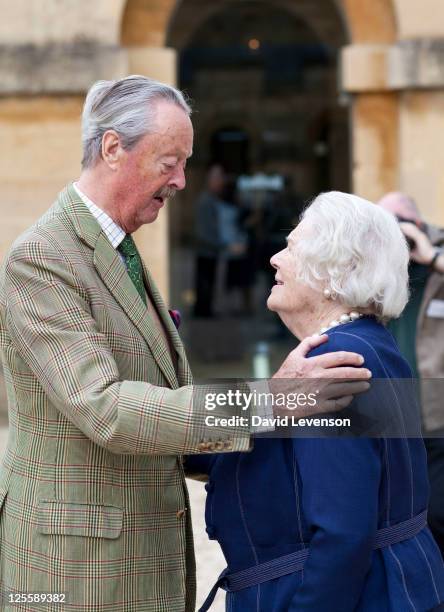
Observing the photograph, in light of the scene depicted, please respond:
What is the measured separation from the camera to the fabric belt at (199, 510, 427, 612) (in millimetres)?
2422

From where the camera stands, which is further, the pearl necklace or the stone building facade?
the stone building facade

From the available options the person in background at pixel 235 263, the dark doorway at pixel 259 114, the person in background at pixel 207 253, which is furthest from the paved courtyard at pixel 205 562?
the dark doorway at pixel 259 114

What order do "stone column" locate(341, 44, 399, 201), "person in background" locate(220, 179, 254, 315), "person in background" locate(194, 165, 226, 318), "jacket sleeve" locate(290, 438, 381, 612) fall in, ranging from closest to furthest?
"jacket sleeve" locate(290, 438, 381, 612) → "stone column" locate(341, 44, 399, 201) → "person in background" locate(194, 165, 226, 318) → "person in background" locate(220, 179, 254, 315)

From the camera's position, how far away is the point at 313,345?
8.00ft

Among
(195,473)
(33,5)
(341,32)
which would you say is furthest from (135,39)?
(341,32)

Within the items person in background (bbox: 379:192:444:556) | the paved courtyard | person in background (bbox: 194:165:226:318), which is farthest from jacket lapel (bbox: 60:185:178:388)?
person in background (bbox: 194:165:226:318)

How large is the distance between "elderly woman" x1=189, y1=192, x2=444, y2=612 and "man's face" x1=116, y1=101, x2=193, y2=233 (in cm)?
33

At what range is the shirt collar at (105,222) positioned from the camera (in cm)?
267

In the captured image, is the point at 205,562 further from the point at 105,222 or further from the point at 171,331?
the point at 105,222

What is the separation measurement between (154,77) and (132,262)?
5.78 metres

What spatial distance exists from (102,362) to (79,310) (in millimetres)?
132

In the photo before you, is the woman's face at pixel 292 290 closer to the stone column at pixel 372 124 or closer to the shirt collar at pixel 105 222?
the shirt collar at pixel 105 222

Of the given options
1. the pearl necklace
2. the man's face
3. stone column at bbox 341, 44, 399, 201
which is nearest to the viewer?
the pearl necklace

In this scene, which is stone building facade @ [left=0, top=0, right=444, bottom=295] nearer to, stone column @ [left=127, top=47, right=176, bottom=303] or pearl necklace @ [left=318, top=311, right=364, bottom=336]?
stone column @ [left=127, top=47, right=176, bottom=303]
